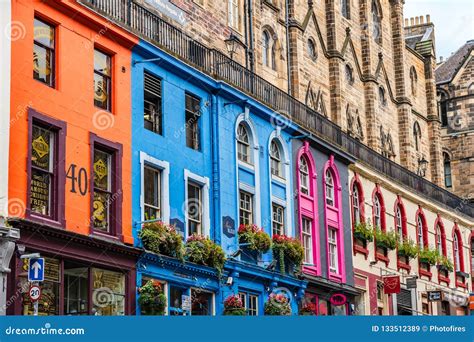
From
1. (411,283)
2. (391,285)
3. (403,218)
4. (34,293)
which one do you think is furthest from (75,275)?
(403,218)

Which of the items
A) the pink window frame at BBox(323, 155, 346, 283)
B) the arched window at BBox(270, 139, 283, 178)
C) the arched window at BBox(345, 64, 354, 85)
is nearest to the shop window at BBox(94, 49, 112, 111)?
the arched window at BBox(270, 139, 283, 178)

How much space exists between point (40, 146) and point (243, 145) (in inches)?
418

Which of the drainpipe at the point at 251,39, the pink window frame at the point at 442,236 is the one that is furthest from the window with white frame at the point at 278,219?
the pink window frame at the point at 442,236

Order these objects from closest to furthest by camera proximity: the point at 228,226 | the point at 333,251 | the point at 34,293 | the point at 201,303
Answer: the point at 34,293 → the point at 201,303 → the point at 228,226 → the point at 333,251

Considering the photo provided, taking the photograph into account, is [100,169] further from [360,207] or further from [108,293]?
[360,207]

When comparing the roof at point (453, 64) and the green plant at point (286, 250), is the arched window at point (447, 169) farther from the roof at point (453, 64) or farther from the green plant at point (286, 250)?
the green plant at point (286, 250)

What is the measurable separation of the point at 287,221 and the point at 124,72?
959cm

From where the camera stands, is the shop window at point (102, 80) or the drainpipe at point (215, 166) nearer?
the shop window at point (102, 80)

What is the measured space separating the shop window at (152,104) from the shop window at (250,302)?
19.2 ft

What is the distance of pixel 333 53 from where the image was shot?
49750mm

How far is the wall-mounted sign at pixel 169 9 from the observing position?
36522 mm

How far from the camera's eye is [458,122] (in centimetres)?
6794

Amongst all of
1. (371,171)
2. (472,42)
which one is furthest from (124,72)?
(472,42)

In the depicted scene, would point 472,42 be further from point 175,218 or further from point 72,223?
point 72,223
